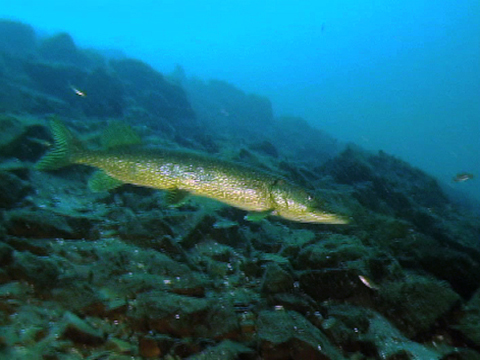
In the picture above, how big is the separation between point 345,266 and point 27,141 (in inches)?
279

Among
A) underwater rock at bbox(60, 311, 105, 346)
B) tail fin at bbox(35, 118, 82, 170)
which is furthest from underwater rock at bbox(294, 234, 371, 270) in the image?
tail fin at bbox(35, 118, 82, 170)

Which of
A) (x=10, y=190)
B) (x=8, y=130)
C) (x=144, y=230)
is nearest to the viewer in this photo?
(x=144, y=230)

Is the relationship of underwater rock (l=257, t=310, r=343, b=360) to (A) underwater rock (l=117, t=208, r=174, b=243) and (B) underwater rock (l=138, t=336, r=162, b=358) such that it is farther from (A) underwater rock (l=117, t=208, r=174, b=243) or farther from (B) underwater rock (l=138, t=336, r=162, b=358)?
(A) underwater rock (l=117, t=208, r=174, b=243)

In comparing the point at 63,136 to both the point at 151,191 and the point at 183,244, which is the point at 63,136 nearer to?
the point at 151,191

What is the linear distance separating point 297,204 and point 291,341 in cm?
225

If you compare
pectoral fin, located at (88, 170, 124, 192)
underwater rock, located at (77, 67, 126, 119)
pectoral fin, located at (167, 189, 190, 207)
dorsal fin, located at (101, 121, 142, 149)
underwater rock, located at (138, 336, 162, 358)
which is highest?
underwater rock, located at (77, 67, 126, 119)

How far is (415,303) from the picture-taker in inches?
134

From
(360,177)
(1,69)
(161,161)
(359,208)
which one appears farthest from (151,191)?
(1,69)

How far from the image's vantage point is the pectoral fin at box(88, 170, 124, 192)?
14.5 ft

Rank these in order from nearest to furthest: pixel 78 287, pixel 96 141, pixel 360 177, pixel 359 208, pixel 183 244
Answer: pixel 78 287
pixel 183 244
pixel 359 208
pixel 96 141
pixel 360 177

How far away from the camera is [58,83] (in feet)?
55.8

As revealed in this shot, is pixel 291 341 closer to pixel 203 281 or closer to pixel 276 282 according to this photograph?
pixel 276 282

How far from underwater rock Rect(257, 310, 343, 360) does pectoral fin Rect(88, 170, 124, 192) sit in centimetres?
314

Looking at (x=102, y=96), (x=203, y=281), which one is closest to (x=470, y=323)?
(x=203, y=281)
